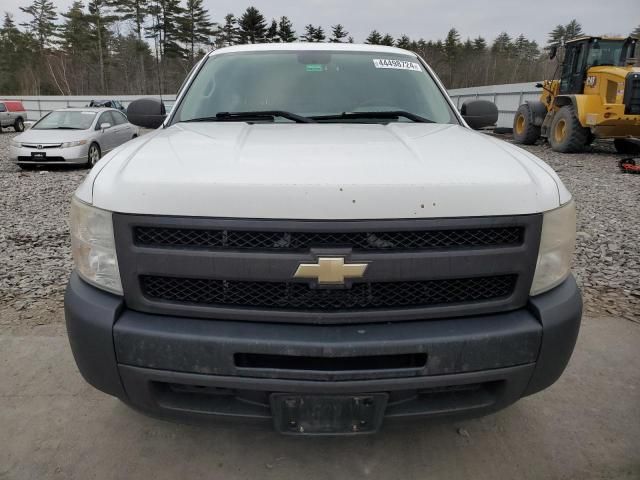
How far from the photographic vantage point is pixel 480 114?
10.7ft

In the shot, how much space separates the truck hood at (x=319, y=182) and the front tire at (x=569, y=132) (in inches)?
482

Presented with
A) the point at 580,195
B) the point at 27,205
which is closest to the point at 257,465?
the point at 27,205

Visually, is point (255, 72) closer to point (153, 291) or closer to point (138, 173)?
point (138, 173)

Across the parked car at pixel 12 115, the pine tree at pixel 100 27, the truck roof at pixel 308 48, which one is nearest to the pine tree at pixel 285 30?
the pine tree at pixel 100 27

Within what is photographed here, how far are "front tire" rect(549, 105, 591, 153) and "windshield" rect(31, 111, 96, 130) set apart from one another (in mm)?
12623

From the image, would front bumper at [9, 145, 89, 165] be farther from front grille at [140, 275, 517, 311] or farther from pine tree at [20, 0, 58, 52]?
pine tree at [20, 0, 58, 52]

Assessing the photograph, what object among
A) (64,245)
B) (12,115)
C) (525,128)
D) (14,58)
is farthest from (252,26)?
(64,245)

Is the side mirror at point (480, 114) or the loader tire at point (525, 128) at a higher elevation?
the side mirror at point (480, 114)

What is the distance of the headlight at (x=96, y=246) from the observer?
1640 mm

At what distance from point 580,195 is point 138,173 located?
794 cm

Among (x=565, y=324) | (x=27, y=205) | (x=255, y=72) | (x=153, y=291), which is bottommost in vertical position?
(x=27, y=205)

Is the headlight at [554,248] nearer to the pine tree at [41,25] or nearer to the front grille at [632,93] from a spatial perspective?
the front grille at [632,93]

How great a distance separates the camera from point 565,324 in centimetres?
172

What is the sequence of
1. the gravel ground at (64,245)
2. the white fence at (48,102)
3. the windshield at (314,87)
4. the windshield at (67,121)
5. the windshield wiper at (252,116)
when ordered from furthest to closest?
the white fence at (48,102)
the windshield at (67,121)
the gravel ground at (64,245)
the windshield at (314,87)
the windshield wiper at (252,116)
